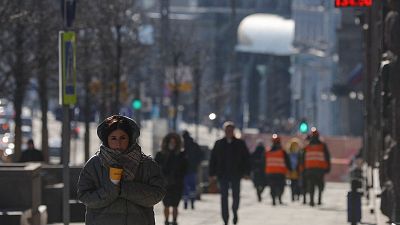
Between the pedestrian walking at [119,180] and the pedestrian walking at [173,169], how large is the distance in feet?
40.7

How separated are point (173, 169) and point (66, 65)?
5.45 m

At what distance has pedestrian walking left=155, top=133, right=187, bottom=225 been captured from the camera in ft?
77.3

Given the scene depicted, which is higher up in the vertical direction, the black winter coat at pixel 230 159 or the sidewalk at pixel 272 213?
the black winter coat at pixel 230 159

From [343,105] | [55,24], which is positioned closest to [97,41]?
[55,24]

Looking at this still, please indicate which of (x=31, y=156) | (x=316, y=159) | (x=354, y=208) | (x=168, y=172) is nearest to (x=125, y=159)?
(x=168, y=172)

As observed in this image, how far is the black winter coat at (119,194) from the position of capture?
10.8 m

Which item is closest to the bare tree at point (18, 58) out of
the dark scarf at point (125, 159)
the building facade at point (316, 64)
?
the dark scarf at point (125, 159)

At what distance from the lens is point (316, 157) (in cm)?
3269

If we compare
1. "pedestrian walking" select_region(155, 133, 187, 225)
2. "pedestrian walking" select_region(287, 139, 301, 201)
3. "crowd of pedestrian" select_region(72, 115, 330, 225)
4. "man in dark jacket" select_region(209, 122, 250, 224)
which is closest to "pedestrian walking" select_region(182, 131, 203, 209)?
"crowd of pedestrian" select_region(72, 115, 330, 225)

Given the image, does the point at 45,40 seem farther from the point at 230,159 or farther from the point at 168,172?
the point at 230,159

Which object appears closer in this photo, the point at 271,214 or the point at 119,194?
the point at 119,194

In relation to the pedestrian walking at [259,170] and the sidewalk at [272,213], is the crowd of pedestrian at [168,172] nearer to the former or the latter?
the pedestrian walking at [259,170]

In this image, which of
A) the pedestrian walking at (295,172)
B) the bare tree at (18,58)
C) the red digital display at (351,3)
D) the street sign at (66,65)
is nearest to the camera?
the street sign at (66,65)

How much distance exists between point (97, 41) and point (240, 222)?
22940 mm
